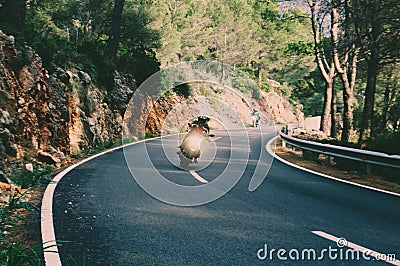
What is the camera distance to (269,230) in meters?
5.98

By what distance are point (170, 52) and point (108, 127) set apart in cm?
2003

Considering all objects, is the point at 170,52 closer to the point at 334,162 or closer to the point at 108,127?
the point at 108,127

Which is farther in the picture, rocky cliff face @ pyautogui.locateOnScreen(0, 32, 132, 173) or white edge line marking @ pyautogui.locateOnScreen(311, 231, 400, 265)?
rocky cliff face @ pyautogui.locateOnScreen(0, 32, 132, 173)

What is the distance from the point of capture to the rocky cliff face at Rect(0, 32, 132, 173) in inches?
432

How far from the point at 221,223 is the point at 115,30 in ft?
71.3

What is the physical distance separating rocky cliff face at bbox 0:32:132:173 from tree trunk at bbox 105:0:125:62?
6.29 m

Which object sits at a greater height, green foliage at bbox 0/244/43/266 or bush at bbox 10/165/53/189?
green foliage at bbox 0/244/43/266

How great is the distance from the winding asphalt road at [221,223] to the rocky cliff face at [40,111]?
2.40m

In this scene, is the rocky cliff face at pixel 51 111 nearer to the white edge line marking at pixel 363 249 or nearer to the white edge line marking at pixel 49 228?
the white edge line marking at pixel 49 228

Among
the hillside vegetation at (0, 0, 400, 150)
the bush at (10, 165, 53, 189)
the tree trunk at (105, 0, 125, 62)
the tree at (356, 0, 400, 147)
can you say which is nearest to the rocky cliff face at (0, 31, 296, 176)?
the bush at (10, 165, 53, 189)

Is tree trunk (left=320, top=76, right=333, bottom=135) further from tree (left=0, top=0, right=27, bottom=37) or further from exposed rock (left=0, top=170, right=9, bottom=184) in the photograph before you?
exposed rock (left=0, top=170, right=9, bottom=184)

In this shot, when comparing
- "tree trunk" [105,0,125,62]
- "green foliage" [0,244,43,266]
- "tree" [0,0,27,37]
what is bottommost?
"green foliage" [0,244,43,266]

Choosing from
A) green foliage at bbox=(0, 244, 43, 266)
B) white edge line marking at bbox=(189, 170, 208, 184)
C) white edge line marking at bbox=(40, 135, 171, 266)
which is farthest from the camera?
white edge line marking at bbox=(189, 170, 208, 184)

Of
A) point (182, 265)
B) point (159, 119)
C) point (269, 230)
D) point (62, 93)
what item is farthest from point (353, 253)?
point (159, 119)
